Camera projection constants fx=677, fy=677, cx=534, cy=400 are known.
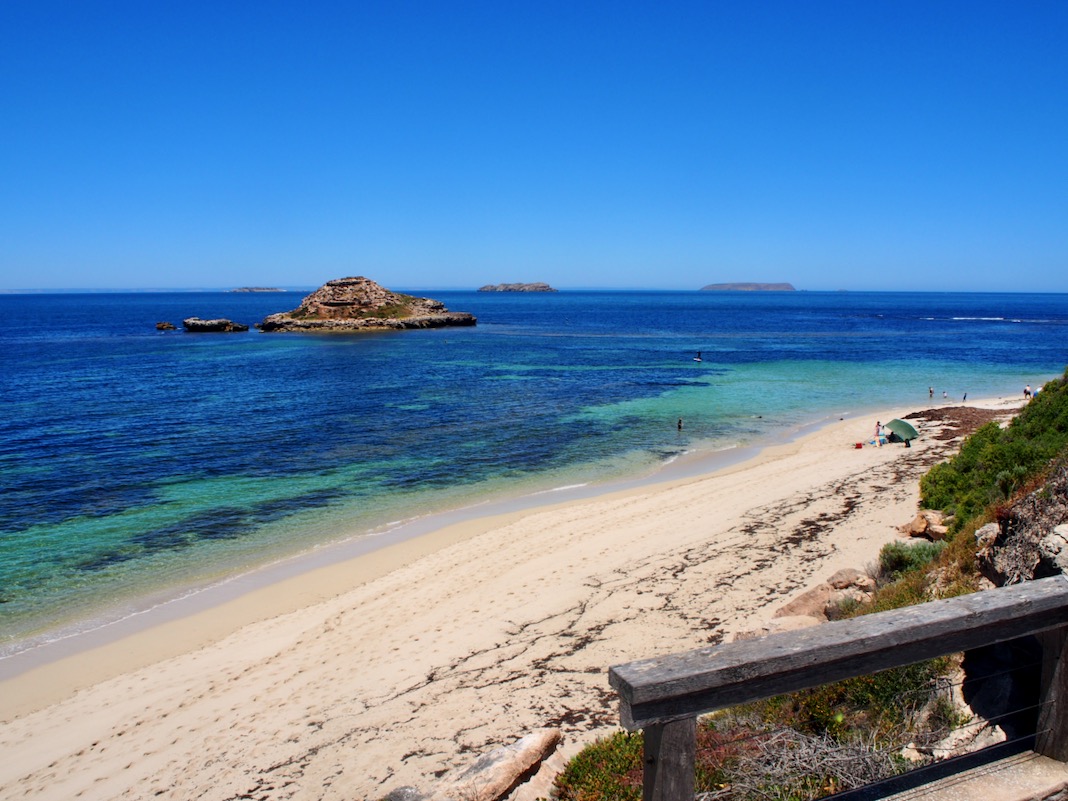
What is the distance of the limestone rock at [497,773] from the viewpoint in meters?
6.02

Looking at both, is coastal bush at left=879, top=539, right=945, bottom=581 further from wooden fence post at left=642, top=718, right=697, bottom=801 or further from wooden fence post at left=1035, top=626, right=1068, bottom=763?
wooden fence post at left=642, top=718, right=697, bottom=801

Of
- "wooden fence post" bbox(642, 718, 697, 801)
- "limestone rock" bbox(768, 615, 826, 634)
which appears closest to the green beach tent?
"limestone rock" bbox(768, 615, 826, 634)

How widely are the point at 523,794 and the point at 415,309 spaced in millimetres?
109685

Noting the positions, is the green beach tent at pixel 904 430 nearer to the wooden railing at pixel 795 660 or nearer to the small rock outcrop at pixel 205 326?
the wooden railing at pixel 795 660

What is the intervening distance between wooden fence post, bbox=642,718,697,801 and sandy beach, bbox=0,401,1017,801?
5.67 metres

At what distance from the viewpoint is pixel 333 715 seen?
9328 millimetres

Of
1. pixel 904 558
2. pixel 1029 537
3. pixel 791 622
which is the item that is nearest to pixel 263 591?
pixel 791 622

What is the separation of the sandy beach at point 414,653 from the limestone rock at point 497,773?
4.79 feet

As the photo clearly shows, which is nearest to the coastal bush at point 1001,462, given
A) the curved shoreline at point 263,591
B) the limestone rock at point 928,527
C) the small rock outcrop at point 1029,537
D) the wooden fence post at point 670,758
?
the limestone rock at point 928,527

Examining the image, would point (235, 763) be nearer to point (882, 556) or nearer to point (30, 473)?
point (882, 556)

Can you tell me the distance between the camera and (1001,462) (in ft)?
41.7

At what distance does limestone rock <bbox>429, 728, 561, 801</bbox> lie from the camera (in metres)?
6.02

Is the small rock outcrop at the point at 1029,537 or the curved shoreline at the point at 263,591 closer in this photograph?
the small rock outcrop at the point at 1029,537

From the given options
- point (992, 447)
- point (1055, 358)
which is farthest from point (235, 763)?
point (1055, 358)
